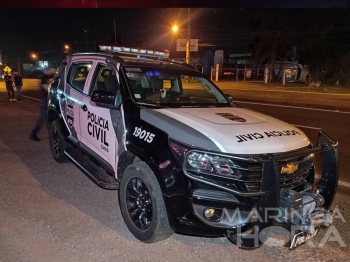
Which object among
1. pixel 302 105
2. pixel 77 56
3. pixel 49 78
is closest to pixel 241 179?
pixel 77 56

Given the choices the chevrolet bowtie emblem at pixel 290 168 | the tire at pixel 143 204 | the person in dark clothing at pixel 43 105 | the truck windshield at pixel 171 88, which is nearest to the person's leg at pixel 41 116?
the person in dark clothing at pixel 43 105

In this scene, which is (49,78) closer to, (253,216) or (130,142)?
(130,142)

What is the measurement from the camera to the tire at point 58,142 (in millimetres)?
5984

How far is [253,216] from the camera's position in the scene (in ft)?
9.89

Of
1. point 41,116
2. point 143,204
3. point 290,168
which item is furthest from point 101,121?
point 41,116

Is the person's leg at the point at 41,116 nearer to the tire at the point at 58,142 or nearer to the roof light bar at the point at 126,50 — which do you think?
the tire at the point at 58,142

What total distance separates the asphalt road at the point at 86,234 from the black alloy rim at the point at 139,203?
0.69 feet

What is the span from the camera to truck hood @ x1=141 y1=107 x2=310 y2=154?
3162 mm

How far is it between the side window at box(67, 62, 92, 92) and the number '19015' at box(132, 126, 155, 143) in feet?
5.90

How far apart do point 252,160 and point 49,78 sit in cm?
685

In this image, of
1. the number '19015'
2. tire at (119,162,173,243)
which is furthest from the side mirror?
tire at (119,162,173,243)

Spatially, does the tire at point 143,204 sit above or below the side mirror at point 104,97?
below

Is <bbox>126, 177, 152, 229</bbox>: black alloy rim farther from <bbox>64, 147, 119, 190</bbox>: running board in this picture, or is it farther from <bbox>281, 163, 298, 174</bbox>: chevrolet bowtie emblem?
<bbox>281, 163, 298, 174</bbox>: chevrolet bowtie emblem

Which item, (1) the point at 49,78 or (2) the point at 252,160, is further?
(1) the point at 49,78
